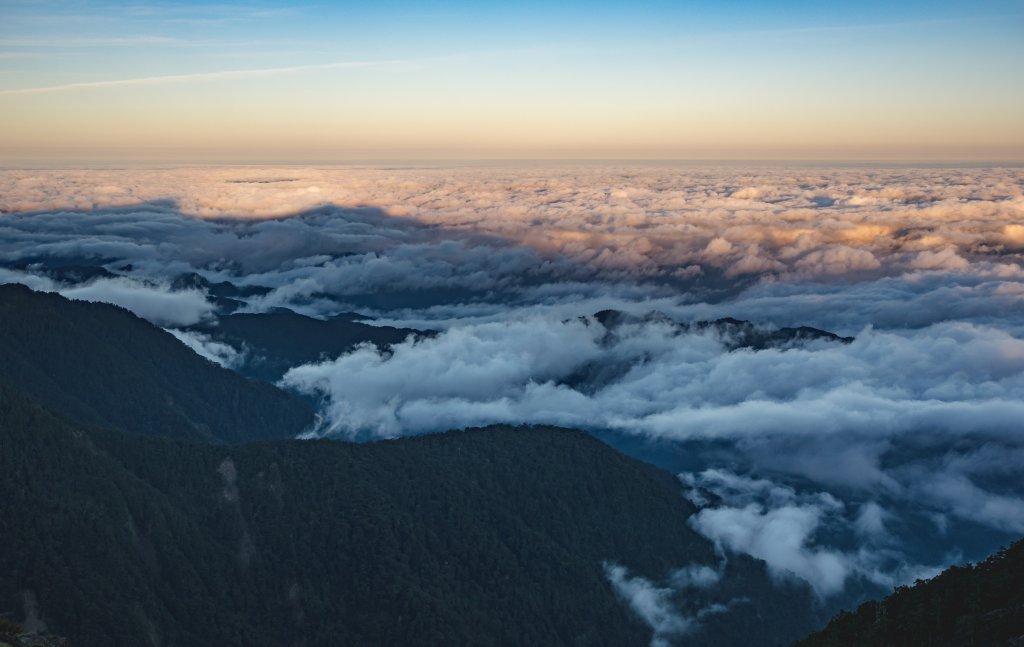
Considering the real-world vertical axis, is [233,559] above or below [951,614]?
below

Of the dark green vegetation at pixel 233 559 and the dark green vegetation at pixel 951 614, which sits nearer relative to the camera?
the dark green vegetation at pixel 951 614

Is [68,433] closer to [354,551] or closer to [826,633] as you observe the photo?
[354,551]

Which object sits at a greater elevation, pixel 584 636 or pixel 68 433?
pixel 68 433

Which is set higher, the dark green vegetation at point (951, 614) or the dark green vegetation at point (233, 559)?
the dark green vegetation at point (951, 614)

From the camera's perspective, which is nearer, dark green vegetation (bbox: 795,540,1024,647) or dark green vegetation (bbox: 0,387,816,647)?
dark green vegetation (bbox: 795,540,1024,647)

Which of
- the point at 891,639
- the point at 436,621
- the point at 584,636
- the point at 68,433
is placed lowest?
the point at 584,636

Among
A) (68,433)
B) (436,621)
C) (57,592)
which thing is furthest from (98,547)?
(436,621)

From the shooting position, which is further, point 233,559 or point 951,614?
point 233,559

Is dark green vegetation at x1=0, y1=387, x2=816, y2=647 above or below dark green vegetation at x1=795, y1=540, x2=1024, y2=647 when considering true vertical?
below
